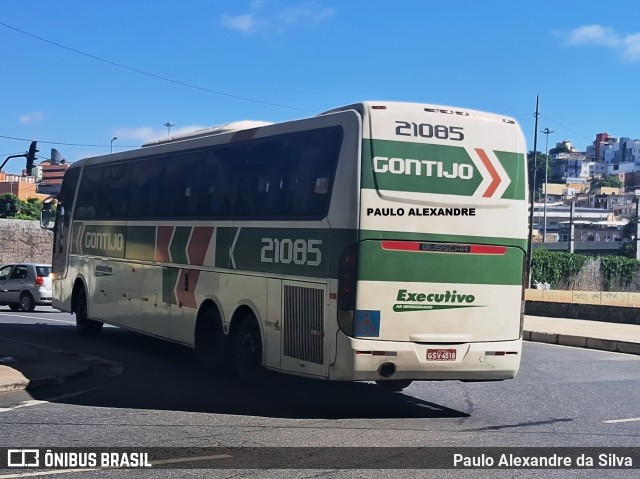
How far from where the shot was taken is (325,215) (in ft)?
31.9

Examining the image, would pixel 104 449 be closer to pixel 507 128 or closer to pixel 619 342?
pixel 507 128

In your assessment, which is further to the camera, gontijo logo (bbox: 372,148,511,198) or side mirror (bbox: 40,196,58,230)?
→ side mirror (bbox: 40,196,58,230)

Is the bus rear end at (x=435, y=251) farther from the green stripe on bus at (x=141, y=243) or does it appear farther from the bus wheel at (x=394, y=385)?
the green stripe on bus at (x=141, y=243)

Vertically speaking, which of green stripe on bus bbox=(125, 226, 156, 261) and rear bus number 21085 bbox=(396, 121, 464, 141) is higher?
rear bus number 21085 bbox=(396, 121, 464, 141)

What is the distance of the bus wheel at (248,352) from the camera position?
11.2m

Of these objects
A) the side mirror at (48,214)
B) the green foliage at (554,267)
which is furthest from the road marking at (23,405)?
the green foliage at (554,267)

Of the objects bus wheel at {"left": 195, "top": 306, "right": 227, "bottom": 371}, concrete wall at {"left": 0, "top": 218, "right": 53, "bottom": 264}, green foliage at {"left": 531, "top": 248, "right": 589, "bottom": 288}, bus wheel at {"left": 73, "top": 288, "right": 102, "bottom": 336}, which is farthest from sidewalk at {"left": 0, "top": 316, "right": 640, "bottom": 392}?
green foliage at {"left": 531, "top": 248, "right": 589, "bottom": 288}

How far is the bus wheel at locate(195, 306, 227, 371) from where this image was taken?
40.7 ft

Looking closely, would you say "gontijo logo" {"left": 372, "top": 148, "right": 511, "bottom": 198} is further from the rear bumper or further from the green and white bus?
the rear bumper

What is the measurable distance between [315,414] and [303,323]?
1.06 meters

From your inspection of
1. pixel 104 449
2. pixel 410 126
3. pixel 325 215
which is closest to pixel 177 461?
pixel 104 449

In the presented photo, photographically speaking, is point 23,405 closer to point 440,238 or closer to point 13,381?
point 13,381

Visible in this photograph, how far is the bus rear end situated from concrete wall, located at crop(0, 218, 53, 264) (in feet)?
131

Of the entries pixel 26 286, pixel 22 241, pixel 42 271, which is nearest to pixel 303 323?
pixel 42 271
